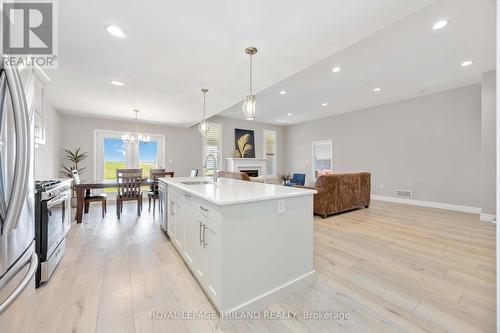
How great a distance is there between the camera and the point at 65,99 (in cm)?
419

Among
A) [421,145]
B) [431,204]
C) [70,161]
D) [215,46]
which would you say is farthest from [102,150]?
[431,204]

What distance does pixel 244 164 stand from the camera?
7711mm

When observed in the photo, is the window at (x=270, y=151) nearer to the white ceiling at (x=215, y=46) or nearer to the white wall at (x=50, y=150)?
the white ceiling at (x=215, y=46)

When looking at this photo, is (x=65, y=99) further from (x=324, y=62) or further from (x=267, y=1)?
(x=324, y=62)

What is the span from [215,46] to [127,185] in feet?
11.0

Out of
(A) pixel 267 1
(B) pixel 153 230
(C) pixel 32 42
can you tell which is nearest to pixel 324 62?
(A) pixel 267 1

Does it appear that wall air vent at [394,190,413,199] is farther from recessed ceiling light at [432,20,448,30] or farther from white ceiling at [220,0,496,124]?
recessed ceiling light at [432,20,448,30]

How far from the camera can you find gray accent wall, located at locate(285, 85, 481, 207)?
15.2 feet

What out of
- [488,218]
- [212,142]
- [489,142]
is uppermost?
[212,142]

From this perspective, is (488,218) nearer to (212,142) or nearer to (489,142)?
(489,142)

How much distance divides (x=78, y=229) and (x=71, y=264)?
5.01 feet

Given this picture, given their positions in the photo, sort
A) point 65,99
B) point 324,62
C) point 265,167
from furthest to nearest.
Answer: point 265,167 < point 65,99 < point 324,62

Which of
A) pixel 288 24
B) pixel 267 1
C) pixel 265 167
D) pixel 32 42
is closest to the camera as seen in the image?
pixel 267 1

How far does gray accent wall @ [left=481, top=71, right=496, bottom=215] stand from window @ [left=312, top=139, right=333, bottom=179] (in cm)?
386
